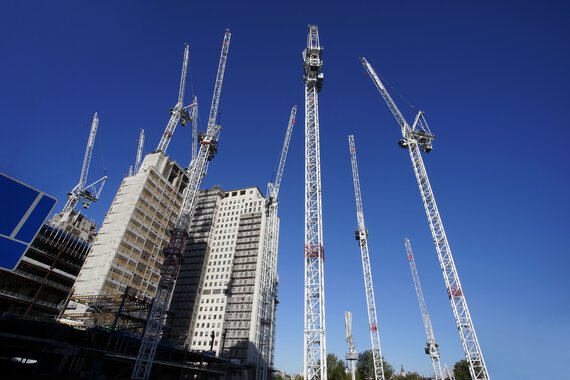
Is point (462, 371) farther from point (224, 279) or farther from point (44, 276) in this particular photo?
point (44, 276)

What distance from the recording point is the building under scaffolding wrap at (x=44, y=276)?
76.8 meters

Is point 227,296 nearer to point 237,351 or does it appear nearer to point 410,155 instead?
point 237,351

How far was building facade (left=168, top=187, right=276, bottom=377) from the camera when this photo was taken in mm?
122688

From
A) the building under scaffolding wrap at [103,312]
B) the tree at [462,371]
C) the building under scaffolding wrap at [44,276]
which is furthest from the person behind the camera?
the tree at [462,371]

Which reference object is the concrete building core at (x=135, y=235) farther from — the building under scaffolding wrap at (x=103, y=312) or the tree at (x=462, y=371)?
the tree at (x=462, y=371)

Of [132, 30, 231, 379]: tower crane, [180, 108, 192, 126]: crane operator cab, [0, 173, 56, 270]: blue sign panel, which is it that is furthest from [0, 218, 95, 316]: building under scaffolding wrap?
[0, 173, 56, 270]: blue sign panel

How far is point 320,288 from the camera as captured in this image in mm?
46875

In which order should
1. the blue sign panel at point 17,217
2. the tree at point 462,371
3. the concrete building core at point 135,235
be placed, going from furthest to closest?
the tree at point 462,371
the concrete building core at point 135,235
the blue sign panel at point 17,217

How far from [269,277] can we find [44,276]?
8362 centimetres

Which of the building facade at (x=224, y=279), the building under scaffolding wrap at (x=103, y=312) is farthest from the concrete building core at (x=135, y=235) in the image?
the building facade at (x=224, y=279)

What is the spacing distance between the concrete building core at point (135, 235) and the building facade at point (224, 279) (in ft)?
69.4

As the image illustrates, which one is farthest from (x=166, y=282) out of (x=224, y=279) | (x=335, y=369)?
(x=335, y=369)

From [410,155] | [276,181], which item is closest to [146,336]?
[410,155]

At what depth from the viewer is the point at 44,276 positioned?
8669 centimetres
